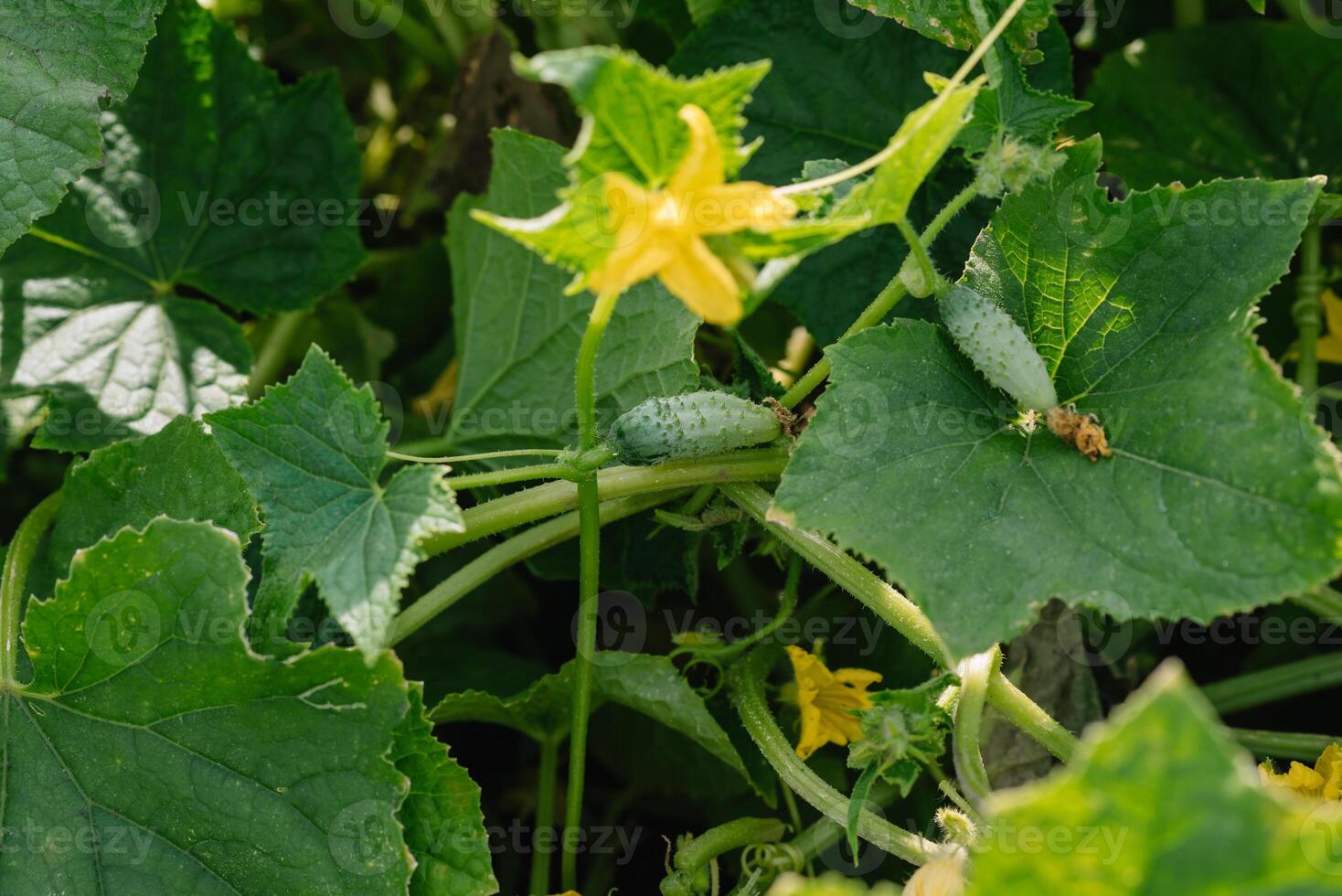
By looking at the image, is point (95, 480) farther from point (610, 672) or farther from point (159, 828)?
point (610, 672)

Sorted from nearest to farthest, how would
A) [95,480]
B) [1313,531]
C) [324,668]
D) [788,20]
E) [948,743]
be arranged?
[1313,531] < [324,668] < [95,480] < [948,743] < [788,20]

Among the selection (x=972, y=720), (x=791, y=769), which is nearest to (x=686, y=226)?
(x=972, y=720)

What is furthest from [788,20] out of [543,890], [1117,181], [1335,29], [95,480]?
[543,890]

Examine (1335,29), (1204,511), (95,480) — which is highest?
(1335,29)

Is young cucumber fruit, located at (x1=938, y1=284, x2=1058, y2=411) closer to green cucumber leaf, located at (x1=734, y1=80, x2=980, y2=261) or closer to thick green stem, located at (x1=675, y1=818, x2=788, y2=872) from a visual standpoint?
green cucumber leaf, located at (x1=734, y1=80, x2=980, y2=261)

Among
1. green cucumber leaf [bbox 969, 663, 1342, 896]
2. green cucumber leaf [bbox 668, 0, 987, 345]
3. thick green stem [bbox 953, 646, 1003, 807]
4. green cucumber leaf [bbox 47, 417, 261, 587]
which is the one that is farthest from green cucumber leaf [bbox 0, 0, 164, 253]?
green cucumber leaf [bbox 969, 663, 1342, 896]
